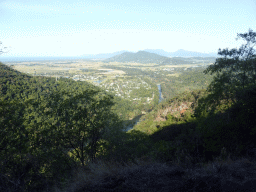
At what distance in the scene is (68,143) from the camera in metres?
8.94

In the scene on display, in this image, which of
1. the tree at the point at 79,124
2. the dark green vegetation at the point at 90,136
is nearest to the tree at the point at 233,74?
the dark green vegetation at the point at 90,136

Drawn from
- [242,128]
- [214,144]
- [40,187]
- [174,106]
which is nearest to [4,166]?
Answer: [40,187]

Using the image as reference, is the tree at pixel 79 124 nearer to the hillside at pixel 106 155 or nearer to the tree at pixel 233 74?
the hillside at pixel 106 155

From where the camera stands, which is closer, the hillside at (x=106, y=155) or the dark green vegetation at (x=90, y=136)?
the hillside at (x=106, y=155)

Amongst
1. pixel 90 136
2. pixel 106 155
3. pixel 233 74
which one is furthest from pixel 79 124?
pixel 233 74

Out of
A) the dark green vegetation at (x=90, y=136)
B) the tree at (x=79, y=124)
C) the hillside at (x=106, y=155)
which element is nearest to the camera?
the hillside at (x=106, y=155)

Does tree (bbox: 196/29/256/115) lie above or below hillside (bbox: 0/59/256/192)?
above

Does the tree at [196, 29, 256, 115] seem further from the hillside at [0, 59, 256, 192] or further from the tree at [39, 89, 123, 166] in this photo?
the tree at [39, 89, 123, 166]

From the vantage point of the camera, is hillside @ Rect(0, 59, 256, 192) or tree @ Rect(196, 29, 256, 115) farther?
tree @ Rect(196, 29, 256, 115)

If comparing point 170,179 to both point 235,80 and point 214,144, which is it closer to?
point 214,144

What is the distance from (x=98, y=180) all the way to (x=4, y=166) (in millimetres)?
4729

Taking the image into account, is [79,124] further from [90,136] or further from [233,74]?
[233,74]

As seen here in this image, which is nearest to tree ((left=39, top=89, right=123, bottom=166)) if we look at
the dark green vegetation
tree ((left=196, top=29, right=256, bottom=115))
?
the dark green vegetation

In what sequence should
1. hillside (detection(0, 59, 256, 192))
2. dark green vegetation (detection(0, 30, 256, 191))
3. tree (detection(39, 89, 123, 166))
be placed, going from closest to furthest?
hillside (detection(0, 59, 256, 192)) < dark green vegetation (detection(0, 30, 256, 191)) < tree (detection(39, 89, 123, 166))
